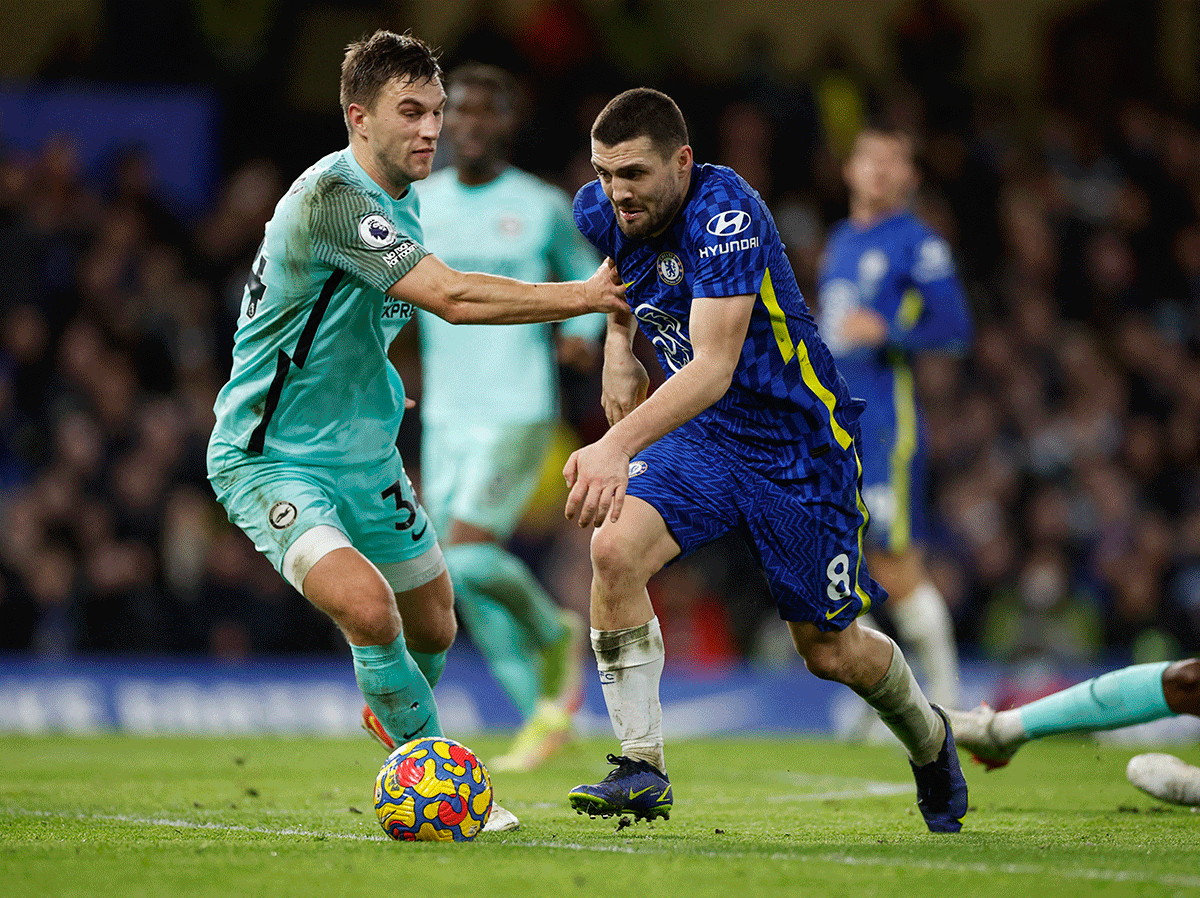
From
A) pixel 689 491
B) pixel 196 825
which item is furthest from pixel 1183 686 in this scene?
pixel 196 825

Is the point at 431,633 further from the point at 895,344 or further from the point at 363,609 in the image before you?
the point at 895,344

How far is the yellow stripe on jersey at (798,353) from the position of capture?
4777mm

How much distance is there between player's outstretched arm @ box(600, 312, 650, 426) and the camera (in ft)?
16.5

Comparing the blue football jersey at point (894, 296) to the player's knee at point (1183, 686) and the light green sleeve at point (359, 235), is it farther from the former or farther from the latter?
the light green sleeve at point (359, 235)

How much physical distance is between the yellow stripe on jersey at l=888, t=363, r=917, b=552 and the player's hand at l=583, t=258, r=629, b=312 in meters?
3.97

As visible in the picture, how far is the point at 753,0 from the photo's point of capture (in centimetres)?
1720

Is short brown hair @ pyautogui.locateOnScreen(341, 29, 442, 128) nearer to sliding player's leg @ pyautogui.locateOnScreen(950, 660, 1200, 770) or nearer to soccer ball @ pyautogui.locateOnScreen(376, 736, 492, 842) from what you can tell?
soccer ball @ pyautogui.locateOnScreen(376, 736, 492, 842)

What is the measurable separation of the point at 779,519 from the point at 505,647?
3272 millimetres

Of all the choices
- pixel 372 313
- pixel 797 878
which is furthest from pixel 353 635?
pixel 797 878

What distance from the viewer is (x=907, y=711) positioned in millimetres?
4902

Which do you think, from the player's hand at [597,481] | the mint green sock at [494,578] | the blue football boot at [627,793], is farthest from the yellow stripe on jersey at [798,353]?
the mint green sock at [494,578]

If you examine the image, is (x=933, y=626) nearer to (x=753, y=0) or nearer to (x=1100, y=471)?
(x=1100, y=471)

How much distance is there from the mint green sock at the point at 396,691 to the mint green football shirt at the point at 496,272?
3.10 metres

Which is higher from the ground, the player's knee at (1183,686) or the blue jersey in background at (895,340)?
the blue jersey in background at (895,340)
